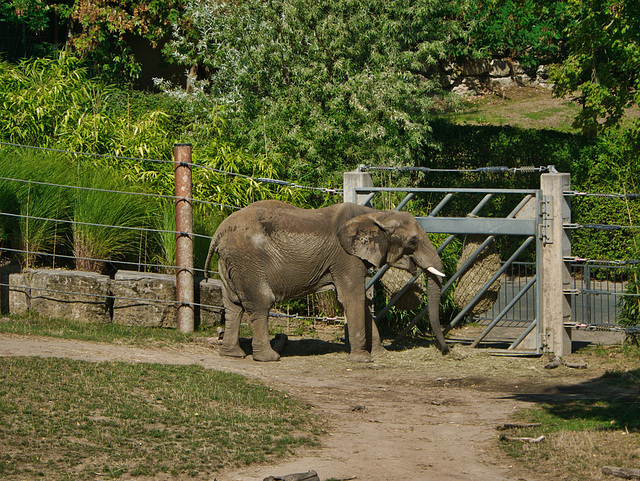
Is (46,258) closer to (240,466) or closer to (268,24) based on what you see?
(268,24)

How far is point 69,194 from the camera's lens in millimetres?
12617

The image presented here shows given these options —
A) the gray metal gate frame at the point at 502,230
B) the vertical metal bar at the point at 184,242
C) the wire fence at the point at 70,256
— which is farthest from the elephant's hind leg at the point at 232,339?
the gray metal gate frame at the point at 502,230

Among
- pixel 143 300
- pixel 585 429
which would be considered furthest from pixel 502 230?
pixel 143 300

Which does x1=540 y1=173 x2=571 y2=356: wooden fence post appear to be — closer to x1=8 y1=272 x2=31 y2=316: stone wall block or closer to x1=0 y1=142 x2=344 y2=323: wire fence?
x1=0 y1=142 x2=344 y2=323: wire fence

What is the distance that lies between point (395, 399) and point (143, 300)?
3903 millimetres

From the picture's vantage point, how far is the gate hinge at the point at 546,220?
11.0 m

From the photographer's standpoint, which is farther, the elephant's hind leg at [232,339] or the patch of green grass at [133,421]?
the elephant's hind leg at [232,339]

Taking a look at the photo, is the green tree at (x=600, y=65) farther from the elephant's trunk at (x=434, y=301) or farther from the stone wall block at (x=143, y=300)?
the stone wall block at (x=143, y=300)

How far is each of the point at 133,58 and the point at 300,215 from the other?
34.6ft

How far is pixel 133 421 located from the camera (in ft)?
25.1

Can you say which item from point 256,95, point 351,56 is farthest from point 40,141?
point 351,56

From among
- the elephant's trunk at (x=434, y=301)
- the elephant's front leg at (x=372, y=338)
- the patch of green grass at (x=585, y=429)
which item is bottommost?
A: the patch of green grass at (x=585, y=429)

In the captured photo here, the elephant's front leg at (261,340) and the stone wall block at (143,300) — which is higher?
the stone wall block at (143,300)

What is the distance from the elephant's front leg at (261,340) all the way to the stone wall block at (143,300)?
158 cm
